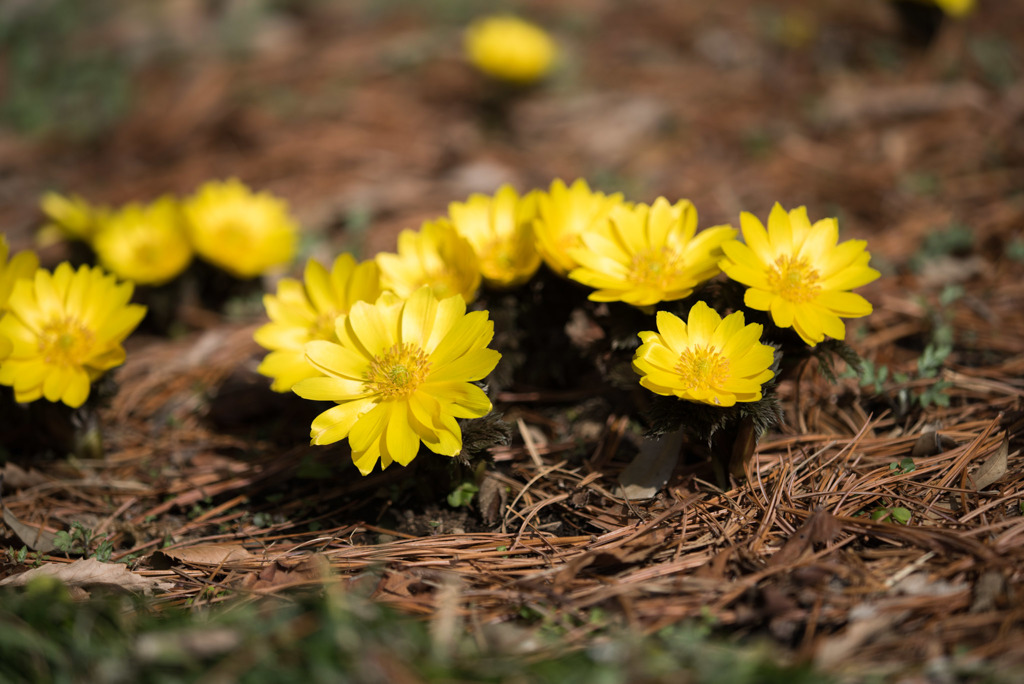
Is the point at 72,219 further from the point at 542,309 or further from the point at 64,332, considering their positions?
the point at 542,309

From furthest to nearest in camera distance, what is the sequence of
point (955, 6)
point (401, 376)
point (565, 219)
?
point (955, 6) → point (565, 219) → point (401, 376)

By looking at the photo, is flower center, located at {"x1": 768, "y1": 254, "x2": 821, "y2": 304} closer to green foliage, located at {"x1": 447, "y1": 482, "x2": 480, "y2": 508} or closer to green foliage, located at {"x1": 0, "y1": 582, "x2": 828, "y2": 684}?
green foliage, located at {"x1": 0, "y1": 582, "x2": 828, "y2": 684}

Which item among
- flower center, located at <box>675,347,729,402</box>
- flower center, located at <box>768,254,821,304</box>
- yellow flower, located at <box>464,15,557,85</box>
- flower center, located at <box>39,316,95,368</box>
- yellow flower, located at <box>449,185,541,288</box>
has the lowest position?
flower center, located at <box>675,347,729,402</box>

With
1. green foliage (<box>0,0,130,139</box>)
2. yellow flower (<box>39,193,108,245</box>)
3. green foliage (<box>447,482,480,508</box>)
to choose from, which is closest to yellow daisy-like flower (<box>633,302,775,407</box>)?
green foliage (<box>447,482,480,508</box>)

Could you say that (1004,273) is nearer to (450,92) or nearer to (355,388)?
(355,388)

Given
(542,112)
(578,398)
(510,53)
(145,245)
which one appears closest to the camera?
(578,398)

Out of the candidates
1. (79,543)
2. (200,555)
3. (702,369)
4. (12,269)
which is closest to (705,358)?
(702,369)

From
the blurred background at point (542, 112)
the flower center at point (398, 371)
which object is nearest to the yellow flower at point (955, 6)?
the blurred background at point (542, 112)
